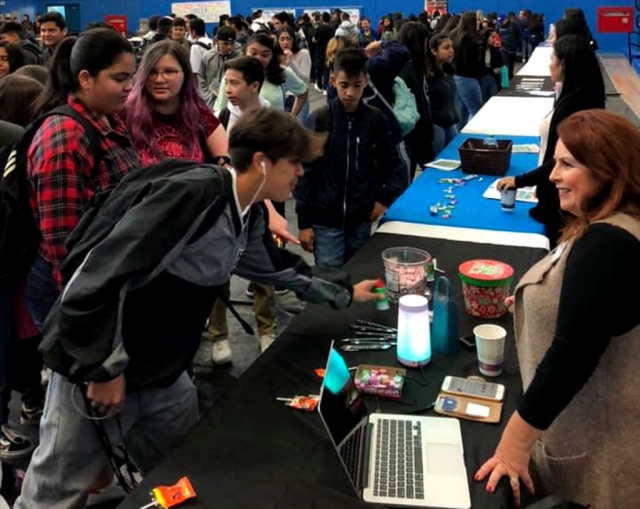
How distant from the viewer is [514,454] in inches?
50.4

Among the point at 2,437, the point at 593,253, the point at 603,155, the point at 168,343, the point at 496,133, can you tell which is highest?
the point at 603,155

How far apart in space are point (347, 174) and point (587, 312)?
1.70 meters

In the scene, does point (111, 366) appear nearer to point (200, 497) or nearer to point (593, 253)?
point (200, 497)

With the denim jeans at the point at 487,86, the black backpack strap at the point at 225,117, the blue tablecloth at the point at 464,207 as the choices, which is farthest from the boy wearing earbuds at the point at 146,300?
the denim jeans at the point at 487,86

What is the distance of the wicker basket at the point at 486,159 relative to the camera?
335 cm

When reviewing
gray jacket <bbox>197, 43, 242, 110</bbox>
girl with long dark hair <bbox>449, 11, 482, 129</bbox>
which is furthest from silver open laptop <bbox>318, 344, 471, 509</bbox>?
girl with long dark hair <bbox>449, 11, 482, 129</bbox>

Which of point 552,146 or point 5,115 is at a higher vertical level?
point 5,115

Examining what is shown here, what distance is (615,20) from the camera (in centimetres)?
1628

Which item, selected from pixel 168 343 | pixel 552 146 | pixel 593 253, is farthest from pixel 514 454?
pixel 552 146

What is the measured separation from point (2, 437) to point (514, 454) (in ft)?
6.28

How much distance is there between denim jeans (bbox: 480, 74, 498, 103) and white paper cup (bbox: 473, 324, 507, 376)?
215 inches

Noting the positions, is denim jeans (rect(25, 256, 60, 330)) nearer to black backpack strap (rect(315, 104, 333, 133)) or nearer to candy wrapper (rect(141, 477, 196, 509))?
candy wrapper (rect(141, 477, 196, 509))

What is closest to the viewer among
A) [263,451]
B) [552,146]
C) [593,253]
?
[593,253]

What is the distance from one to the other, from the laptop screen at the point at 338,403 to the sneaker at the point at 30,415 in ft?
5.49
